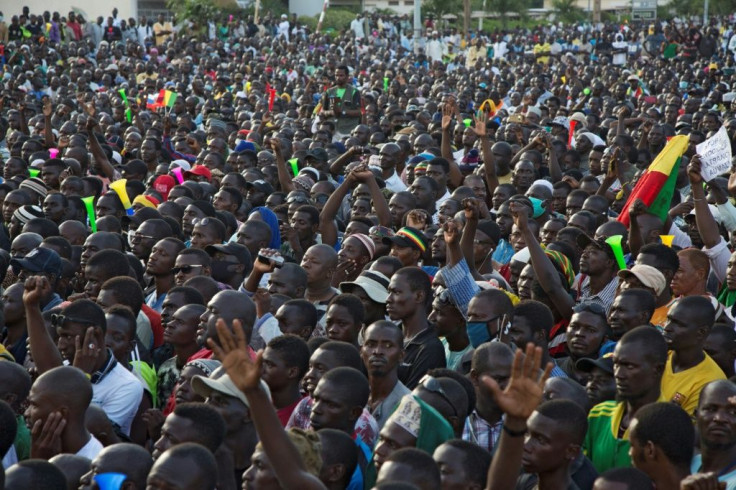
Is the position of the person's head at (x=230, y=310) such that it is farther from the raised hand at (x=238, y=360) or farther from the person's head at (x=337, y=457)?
the raised hand at (x=238, y=360)

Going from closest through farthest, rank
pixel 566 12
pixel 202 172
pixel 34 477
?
1. pixel 34 477
2. pixel 202 172
3. pixel 566 12

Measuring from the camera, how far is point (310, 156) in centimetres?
1155

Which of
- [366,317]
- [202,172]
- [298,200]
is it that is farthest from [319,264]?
[202,172]

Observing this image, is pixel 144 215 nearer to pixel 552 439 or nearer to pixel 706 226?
pixel 706 226

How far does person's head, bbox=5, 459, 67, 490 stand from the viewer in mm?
3660

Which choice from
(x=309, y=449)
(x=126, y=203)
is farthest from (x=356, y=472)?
(x=126, y=203)

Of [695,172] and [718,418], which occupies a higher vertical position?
[695,172]

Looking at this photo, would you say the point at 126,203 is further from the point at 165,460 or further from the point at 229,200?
the point at 165,460

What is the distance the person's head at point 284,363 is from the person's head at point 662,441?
165 centimetres

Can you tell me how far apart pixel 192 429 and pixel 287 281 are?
8.17 feet

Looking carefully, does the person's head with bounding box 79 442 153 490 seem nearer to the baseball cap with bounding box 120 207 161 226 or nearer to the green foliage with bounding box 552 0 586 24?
the baseball cap with bounding box 120 207 161 226

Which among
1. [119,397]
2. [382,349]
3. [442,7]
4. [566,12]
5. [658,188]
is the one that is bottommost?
[119,397]

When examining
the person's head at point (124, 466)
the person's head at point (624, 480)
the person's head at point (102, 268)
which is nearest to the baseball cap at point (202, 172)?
the person's head at point (102, 268)

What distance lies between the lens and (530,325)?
5637 millimetres
